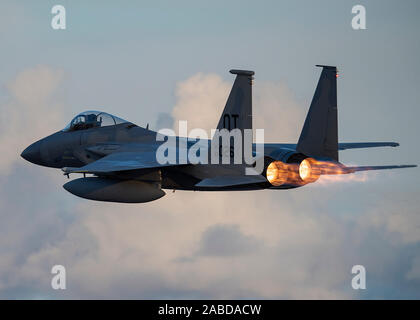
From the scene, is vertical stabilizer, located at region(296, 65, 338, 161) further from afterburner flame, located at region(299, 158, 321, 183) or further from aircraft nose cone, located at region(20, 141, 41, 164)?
aircraft nose cone, located at region(20, 141, 41, 164)

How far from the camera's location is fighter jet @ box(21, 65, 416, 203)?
29266 mm

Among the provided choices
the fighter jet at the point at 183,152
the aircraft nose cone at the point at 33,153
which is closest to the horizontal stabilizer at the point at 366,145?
the fighter jet at the point at 183,152

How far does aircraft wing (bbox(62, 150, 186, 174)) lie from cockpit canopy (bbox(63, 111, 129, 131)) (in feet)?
5.68

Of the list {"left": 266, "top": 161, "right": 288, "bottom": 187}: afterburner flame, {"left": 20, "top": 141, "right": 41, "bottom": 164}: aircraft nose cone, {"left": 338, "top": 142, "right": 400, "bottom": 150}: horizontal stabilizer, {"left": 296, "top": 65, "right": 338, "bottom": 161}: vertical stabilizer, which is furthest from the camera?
{"left": 338, "top": 142, "right": 400, "bottom": 150}: horizontal stabilizer

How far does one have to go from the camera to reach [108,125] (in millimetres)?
35000

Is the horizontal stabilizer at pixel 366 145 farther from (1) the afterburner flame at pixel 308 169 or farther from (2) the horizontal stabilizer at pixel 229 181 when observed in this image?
(2) the horizontal stabilizer at pixel 229 181

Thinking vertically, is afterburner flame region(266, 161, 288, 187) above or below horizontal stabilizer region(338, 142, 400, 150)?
below

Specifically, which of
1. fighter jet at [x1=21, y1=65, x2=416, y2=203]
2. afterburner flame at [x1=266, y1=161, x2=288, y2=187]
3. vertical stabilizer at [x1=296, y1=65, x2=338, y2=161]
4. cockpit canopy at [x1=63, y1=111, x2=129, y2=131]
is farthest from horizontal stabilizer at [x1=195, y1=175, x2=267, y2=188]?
cockpit canopy at [x1=63, y1=111, x2=129, y2=131]

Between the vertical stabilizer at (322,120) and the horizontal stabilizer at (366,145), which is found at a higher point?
the vertical stabilizer at (322,120)

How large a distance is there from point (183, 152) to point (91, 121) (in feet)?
15.8

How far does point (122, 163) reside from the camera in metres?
31.9

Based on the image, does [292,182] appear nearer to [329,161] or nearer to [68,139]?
[329,161]

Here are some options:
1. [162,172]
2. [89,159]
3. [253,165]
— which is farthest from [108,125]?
[253,165]

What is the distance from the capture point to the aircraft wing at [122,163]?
31172 millimetres
